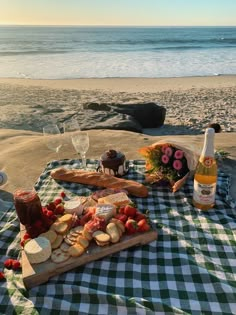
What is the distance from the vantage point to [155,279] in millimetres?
1820

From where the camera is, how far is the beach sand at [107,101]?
4.30 meters

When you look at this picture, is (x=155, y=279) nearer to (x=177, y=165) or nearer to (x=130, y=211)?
(x=130, y=211)

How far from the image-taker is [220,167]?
3.67m

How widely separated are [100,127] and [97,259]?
493cm

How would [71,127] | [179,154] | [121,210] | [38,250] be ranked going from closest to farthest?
[38,250]
[121,210]
[179,154]
[71,127]

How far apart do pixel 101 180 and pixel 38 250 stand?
1.07 metres

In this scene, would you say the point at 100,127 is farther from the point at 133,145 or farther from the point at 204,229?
the point at 204,229

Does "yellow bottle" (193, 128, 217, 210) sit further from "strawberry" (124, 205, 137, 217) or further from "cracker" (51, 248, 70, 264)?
"cracker" (51, 248, 70, 264)

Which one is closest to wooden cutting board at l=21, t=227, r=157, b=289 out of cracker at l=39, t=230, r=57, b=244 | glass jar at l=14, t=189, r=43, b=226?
cracker at l=39, t=230, r=57, b=244

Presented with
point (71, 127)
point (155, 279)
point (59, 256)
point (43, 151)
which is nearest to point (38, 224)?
point (59, 256)

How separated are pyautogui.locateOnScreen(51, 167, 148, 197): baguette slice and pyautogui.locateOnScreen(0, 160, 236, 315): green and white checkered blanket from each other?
36 cm

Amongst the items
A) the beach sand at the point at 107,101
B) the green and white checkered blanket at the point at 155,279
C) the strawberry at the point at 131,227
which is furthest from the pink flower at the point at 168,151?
the strawberry at the point at 131,227

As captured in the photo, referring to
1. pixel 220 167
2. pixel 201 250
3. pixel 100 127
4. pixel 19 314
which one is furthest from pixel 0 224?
pixel 100 127

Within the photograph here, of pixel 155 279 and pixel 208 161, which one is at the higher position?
pixel 208 161
